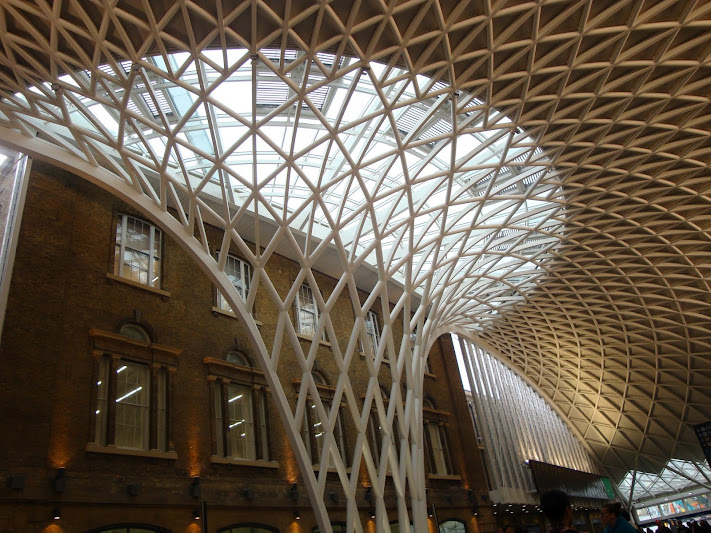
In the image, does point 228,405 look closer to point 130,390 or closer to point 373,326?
point 130,390

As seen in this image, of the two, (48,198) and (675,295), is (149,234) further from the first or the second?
(675,295)

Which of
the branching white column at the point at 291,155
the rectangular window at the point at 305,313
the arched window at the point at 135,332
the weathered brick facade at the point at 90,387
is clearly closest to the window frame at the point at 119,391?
the weathered brick facade at the point at 90,387

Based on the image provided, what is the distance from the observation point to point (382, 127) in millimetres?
22500

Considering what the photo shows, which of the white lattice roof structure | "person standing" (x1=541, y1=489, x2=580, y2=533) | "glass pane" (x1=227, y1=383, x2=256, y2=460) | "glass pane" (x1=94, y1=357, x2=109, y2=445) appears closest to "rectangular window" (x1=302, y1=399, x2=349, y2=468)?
the white lattice roof structure

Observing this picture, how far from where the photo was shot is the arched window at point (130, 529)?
16.0 meters

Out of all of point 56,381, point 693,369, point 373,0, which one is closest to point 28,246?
point 56,381

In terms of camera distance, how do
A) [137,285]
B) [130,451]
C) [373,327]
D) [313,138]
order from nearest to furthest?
1. [130,451]
2. [137,285]
3. [313,138]
4. [373,327]

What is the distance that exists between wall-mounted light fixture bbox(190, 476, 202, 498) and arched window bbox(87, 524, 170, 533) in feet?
4.43

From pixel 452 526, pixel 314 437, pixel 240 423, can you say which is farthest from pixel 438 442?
pixel 240 423

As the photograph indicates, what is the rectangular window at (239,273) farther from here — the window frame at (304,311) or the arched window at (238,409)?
the arched window at (238,409)

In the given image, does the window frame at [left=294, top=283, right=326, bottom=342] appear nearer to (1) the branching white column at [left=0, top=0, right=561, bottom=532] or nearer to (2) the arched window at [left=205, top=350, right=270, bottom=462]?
(1) the branching white column at [left=0, top=0, right=561, bottom=532]

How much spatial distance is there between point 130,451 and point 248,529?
558 cm

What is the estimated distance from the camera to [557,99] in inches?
786

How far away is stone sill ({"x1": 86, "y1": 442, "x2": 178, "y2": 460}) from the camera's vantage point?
16570mm
